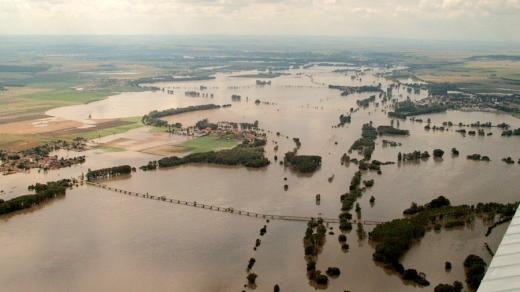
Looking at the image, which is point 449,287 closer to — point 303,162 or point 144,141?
point 303,162

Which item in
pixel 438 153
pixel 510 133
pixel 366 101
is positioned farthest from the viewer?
pixel 366 101

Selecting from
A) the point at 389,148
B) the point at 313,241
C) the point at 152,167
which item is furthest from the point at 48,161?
the point at 389,148

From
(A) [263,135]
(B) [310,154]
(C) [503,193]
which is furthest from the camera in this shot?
(A) [263,135]

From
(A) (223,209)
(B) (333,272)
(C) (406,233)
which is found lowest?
(B) (333,272)

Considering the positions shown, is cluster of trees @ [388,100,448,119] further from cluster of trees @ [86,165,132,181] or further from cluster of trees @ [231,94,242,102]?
cluster of trees @ [86,165,132,181]

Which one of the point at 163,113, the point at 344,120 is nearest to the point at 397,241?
the point at 344,120

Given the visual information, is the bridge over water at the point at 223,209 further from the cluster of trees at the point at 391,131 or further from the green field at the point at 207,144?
the cluster of trees at the point at 391,131

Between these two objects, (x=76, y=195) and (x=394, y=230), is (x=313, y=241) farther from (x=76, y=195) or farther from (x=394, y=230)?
(x=76, y=195)

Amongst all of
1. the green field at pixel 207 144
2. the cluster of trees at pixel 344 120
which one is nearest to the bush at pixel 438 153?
the cluster of trees at pixel 344 120

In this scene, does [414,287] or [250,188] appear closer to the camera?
[414,287]
